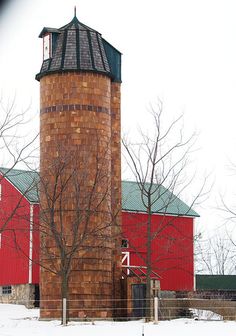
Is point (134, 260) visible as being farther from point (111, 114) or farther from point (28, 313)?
point (111, 114)

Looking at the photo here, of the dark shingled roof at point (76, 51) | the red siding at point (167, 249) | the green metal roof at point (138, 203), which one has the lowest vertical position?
the red siding at point (167, 249)

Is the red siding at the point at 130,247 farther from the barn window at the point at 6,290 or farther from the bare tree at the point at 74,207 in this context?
the bare tree at the point at 74,207

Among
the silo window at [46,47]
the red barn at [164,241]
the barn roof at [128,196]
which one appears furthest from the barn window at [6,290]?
the silo window at [46,47]

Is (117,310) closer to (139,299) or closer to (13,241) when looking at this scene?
(139,299)

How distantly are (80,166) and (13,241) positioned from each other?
10.7 m

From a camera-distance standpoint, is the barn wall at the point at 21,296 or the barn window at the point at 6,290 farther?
the barn window at the point at 6,290

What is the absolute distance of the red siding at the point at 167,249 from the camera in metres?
38.1

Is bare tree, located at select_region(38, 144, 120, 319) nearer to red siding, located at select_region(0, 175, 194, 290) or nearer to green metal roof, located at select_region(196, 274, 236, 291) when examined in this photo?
red siding, located at select_region(0, 175, 194, 290)

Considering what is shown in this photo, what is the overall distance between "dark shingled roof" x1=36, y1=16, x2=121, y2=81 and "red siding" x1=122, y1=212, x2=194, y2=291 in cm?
1126

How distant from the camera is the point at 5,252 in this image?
37.7 metres

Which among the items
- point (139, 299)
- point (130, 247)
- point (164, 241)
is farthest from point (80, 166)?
point (164, 241)

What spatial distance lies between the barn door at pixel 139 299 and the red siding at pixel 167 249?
28.7 ft

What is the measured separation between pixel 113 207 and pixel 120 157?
212 cm

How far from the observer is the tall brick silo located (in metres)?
27.4
